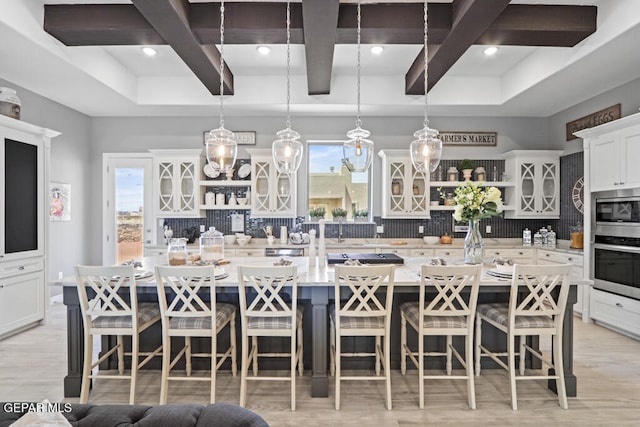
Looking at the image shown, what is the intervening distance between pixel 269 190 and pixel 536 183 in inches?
157

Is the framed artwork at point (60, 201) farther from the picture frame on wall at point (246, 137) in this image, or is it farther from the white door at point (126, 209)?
the picture frame on wall at point (246, 137)

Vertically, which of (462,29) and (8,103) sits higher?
(462,29)

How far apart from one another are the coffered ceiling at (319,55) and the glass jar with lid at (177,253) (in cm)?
180

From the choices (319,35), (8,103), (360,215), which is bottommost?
(360,215)

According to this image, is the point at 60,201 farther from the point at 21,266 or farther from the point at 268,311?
the point at 268,311

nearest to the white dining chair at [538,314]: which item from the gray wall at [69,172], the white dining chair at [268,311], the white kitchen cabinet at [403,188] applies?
the white dining chair at [268,311]

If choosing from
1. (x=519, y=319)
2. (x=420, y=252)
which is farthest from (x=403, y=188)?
(x=519, y=319)

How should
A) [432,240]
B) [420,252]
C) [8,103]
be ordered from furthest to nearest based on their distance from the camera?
[432,240] < [420,252] < [8,103]

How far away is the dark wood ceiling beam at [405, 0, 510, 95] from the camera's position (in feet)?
9.73

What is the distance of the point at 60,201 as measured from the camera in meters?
5.50

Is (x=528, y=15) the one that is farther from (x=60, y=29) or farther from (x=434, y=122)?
(x=60, y=29)

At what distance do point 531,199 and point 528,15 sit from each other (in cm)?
318

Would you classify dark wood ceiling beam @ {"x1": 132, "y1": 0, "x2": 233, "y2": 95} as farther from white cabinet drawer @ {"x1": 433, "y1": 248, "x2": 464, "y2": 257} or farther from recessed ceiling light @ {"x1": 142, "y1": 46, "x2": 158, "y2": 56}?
white cabinet drawer @ {"x1": 433, "y1": 248, "x2": 464, "y2": 257}

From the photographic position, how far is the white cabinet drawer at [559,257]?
479 cm
